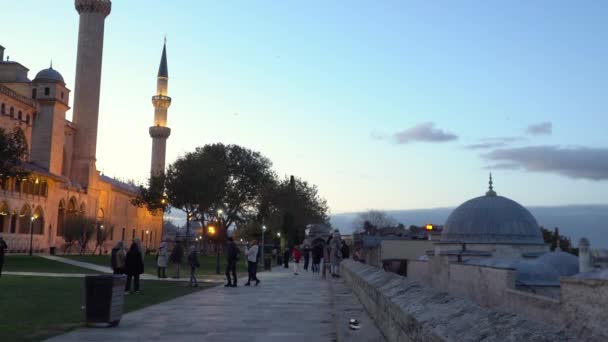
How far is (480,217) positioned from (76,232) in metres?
39.7

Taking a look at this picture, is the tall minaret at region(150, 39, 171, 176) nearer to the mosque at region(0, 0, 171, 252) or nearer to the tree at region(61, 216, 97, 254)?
the mosque at region(0, 0, 171, 252)

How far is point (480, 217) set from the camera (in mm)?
48312

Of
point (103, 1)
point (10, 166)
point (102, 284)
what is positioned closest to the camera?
point (102, 284)

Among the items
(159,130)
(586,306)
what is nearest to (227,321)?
(586,306)

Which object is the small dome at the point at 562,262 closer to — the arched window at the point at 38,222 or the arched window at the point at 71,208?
the arched window at the point at 38,222

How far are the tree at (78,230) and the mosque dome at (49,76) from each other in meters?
15.9

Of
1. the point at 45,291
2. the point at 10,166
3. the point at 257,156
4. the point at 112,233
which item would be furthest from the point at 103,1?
the point at 45,291

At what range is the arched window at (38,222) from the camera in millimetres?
62156

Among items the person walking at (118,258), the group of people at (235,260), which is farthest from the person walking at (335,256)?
the person walking at (118,258)

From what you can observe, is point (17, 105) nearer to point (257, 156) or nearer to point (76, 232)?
point (76, 232)

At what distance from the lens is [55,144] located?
6794 cm

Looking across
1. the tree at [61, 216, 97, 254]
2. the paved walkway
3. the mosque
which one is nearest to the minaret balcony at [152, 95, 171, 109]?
the mosque

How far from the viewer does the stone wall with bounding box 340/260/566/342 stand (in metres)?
3.03

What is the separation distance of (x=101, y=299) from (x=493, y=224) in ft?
136
